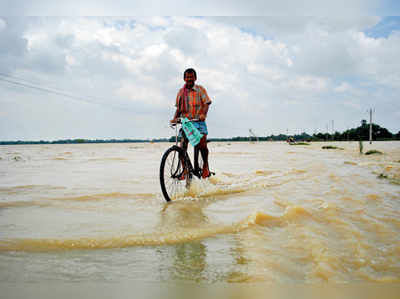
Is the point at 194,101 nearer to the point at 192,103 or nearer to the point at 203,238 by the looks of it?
the point at 192,103

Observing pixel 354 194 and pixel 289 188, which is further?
pixel 289 188

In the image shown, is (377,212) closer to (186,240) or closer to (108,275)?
(186,240)

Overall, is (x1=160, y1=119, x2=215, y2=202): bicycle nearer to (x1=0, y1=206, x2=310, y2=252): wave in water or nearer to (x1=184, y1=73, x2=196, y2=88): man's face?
Result: (x1=184, y1=73, x2=196, y2=88): man's face

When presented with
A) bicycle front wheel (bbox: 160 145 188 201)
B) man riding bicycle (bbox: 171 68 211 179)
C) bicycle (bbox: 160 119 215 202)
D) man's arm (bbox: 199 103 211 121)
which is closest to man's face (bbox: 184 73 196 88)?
man riding bicycle (bbox: 171 68 211 179)

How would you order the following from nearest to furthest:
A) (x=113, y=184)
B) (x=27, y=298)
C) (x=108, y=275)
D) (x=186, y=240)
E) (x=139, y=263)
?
(x=27, y=298), (x=108, y=275), (x=139, y=263), (x=186, y=240), (x=113, y=184)

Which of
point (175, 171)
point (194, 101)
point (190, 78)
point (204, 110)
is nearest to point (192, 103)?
point (194, 101)

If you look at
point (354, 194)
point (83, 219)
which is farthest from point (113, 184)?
point (354, 194)

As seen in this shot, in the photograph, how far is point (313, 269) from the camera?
5.99 feet

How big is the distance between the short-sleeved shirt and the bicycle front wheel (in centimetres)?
75

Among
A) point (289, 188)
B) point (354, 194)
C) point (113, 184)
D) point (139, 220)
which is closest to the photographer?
point (139, 220)

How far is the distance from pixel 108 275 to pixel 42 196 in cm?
349

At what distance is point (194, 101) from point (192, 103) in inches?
2.0

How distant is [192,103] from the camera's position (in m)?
4.94

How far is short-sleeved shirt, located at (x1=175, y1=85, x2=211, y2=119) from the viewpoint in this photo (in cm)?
495
